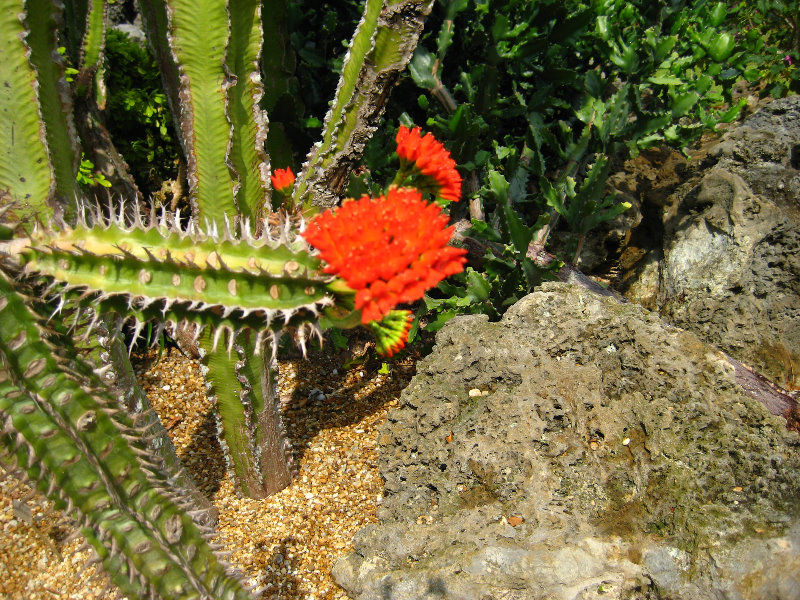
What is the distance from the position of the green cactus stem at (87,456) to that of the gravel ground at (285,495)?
172 mm

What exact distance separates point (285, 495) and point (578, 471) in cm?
133

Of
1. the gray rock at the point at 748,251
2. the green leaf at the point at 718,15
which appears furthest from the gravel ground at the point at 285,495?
the green leaf at the point at 718,15

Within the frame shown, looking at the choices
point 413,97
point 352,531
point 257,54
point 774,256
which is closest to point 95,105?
point 257,54

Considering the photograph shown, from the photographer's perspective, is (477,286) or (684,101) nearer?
(477,286)

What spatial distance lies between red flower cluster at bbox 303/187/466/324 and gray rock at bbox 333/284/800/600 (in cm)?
134

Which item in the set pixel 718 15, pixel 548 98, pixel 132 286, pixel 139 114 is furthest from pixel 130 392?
pixel 718 15

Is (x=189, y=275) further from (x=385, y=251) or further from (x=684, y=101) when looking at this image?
(x=684, y=101)

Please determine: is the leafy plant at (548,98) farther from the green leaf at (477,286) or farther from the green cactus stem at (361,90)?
the green cactus stem at (361,90)

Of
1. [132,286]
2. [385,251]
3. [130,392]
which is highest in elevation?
[385,251]

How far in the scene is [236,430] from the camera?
2361 millimetres

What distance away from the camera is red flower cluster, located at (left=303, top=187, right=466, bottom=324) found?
39.4 inches

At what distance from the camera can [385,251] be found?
1.00 metres

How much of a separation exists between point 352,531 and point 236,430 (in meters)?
0.67

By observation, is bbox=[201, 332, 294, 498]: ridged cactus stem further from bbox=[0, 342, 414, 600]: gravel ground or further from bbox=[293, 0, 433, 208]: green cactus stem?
bbox=[293, 0, 433, 208]: green cactus stem
